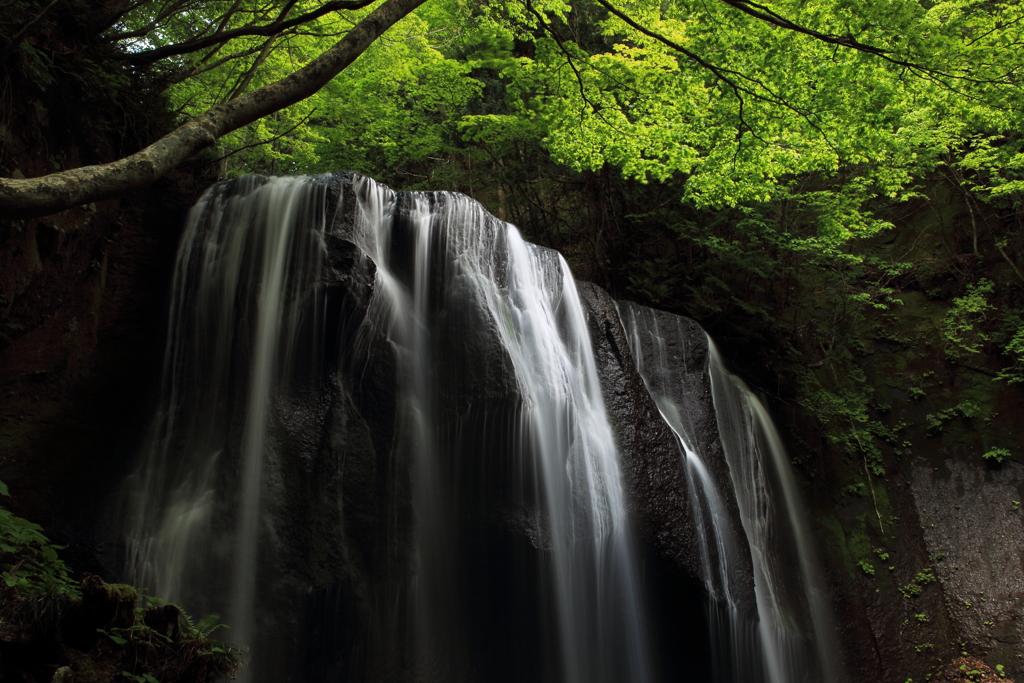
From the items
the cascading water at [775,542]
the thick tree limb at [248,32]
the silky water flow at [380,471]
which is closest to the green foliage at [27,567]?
the silky water flow at [380,471]

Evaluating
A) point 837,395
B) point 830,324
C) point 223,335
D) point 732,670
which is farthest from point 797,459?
point 223,335

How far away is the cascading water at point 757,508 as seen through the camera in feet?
22.4

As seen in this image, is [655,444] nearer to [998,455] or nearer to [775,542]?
[775,542]

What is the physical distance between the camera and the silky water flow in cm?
517

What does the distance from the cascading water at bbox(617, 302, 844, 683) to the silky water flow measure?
0.28 metres

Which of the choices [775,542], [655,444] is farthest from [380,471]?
[775,542]

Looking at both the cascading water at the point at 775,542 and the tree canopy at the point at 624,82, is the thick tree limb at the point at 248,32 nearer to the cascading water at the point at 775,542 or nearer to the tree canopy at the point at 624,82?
the tree canopy at the point at 624,82

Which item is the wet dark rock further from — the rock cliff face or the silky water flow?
the silky water flow

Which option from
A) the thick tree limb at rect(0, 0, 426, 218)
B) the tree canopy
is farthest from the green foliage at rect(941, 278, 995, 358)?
the thick tree limb at rect(0, 0, 426, 218)

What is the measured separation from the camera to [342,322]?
5.68 m

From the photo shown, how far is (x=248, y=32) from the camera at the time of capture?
5.52m

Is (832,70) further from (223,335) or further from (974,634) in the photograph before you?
(974,634)

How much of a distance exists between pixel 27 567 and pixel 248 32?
4627mm

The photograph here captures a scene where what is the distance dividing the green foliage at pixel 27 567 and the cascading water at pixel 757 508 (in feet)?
17.6
